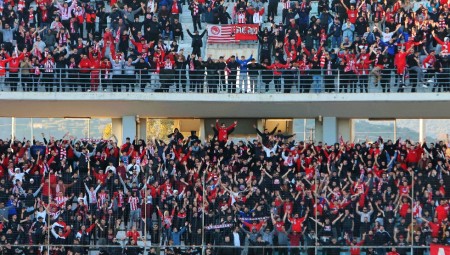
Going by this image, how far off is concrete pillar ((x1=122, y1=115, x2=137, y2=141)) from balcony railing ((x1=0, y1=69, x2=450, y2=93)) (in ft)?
8.33

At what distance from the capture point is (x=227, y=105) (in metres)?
40.6

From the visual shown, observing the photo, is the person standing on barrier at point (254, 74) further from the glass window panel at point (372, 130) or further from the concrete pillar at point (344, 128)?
the glass window panel at point (372, 130)

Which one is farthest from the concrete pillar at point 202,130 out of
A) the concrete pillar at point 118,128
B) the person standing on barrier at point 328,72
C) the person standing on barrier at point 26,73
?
the person standing on barrier at point 26,73

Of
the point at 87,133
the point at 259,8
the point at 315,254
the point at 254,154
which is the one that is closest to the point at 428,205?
the point at 315,254

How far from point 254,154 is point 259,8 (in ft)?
21.0

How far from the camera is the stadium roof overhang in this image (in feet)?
129

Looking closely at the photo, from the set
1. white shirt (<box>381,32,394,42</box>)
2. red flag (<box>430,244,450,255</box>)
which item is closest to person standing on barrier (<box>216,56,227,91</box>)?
white shirt (<box>381,32,394,42</box>)

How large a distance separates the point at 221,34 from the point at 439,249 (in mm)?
11890

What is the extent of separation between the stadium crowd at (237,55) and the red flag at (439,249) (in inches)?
278

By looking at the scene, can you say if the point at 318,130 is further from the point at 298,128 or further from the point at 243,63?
the point at 243,63

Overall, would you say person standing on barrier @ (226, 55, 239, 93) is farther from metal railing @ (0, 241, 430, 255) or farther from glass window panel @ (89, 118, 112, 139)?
glass window panel @ (89, 118, 112, 139)

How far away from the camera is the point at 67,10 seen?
4194 centimetres

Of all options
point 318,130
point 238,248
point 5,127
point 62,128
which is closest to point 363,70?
point 318,130

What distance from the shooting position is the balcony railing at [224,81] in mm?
39156
